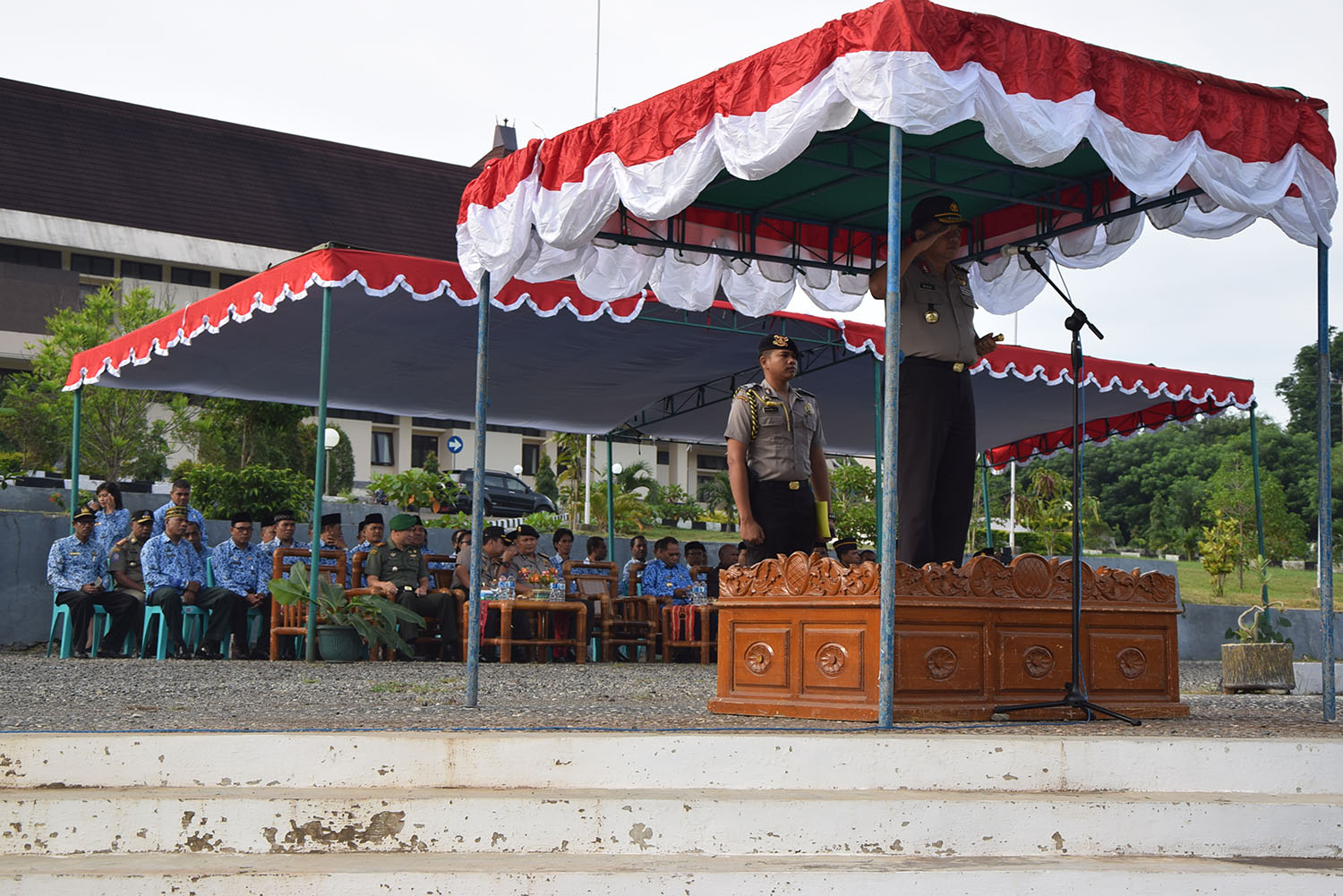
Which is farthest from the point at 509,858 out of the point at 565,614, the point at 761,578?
the point at 565,614

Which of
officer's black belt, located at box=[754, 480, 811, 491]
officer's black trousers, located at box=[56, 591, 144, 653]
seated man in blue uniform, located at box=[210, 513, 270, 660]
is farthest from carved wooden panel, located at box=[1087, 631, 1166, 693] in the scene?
officer's black trousers, located at box=[56, 591, 144, 653]

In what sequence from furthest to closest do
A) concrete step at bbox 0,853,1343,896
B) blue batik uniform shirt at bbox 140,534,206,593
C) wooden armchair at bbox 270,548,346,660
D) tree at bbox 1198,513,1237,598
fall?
tree at bbox 1198,513,1237,598, blue batik uniform shirt at bbox 140,534,206,593, wooden armchair at bbox 270,548,346,660, concrete step at bbox 0,853,1343,896

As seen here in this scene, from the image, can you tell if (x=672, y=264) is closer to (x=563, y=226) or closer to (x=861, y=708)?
(x=563, y=226)

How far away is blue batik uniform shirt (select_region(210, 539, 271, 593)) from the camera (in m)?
11.1

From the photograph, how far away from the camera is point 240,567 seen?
11125mm

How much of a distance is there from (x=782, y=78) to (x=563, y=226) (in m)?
1.42

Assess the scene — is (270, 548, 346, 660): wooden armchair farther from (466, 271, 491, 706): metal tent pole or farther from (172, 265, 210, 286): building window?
(172, 265, 210, 286): building window

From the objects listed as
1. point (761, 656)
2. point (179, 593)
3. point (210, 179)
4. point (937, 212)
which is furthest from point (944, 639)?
point (210, 179)

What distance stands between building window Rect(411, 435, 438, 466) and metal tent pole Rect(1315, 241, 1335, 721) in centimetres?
4192

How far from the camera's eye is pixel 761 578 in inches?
214

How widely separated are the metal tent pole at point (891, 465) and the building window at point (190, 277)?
127ft

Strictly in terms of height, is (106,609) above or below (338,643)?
above

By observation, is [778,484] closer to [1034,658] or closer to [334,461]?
[1034,658]

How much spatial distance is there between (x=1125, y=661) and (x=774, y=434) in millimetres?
1924
